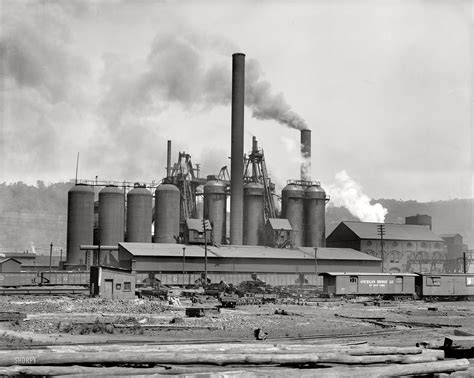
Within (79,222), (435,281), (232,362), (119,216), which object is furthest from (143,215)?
(232,362)

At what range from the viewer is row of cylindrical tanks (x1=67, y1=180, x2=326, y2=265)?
285 feet

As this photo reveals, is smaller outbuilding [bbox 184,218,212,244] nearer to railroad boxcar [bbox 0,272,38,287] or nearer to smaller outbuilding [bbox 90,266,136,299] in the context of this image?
railroad boxcar [bbox 0,272,38,287]

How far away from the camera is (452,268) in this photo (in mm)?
103188

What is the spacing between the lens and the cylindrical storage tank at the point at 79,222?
85500mm

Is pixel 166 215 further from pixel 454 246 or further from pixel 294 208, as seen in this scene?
pixel 454 246

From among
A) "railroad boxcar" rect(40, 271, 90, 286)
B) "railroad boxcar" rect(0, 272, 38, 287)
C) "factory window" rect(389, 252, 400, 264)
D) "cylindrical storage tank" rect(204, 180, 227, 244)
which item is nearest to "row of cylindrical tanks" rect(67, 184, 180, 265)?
"cylindrical storage tank" rect(204, 180, 227, 244)

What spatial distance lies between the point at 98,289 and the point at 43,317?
1714 cm

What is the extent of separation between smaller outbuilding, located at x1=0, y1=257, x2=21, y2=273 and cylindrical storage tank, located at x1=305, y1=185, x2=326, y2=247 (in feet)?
Result: 140

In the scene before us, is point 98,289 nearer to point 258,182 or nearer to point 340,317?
point 340,317

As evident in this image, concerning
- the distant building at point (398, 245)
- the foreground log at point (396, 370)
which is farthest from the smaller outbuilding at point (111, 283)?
the distant building at point (398, 245)

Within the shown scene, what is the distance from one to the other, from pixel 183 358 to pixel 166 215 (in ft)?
249

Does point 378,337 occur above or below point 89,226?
Answer: below

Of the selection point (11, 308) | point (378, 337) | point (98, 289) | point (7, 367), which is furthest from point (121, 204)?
point (7, 367)

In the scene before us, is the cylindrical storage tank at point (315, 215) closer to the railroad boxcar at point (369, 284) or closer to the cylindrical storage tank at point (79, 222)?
the cylindrical storage tank at point (79, 222)
